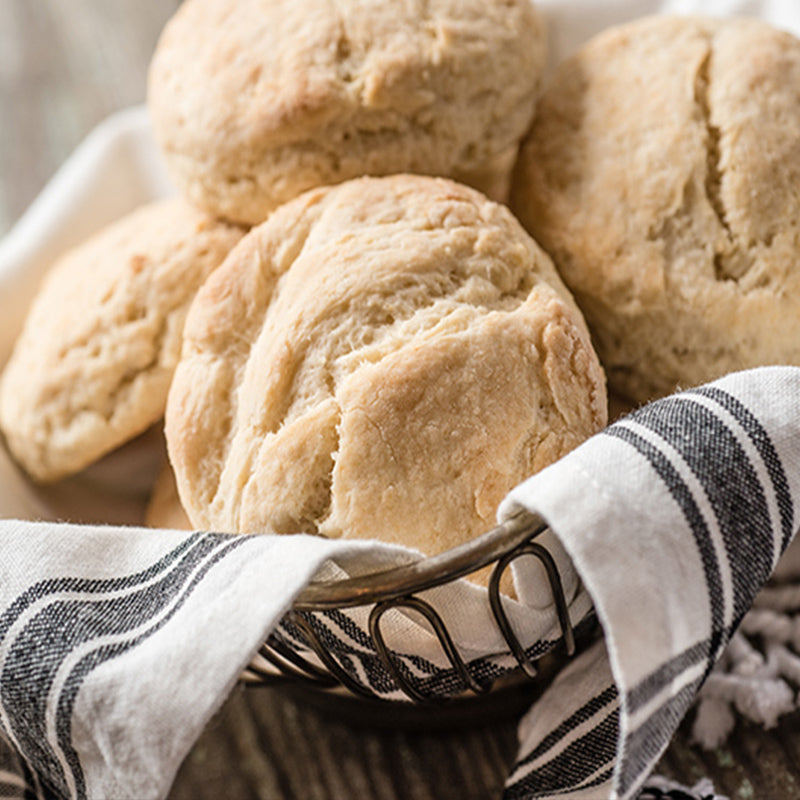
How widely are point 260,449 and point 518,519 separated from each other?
0.32 m

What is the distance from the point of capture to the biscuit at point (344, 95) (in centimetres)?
116

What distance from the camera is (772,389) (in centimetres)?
91

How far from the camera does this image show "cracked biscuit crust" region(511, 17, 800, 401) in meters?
1.13

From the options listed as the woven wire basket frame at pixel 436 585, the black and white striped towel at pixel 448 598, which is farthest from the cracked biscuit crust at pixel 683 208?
the woven wire basket frame at pixel 436 585

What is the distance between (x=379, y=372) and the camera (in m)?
0.97

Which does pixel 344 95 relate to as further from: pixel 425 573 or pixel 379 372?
pixel 425 573

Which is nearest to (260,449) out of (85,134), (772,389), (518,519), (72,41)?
(518,519)

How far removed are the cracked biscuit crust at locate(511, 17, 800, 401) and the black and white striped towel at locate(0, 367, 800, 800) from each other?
0.78 feet

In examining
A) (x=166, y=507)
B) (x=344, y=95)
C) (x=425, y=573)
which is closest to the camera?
(x=425, y=573)

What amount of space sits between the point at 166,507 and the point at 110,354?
22 centimetres

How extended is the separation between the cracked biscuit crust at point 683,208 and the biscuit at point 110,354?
0.48m

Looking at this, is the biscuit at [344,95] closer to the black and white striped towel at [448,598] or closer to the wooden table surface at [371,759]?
the black and white striped towel at [448,598]

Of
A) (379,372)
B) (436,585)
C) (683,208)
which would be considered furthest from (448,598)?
(683,208)

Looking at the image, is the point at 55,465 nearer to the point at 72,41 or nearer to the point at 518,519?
the point at 518,519
